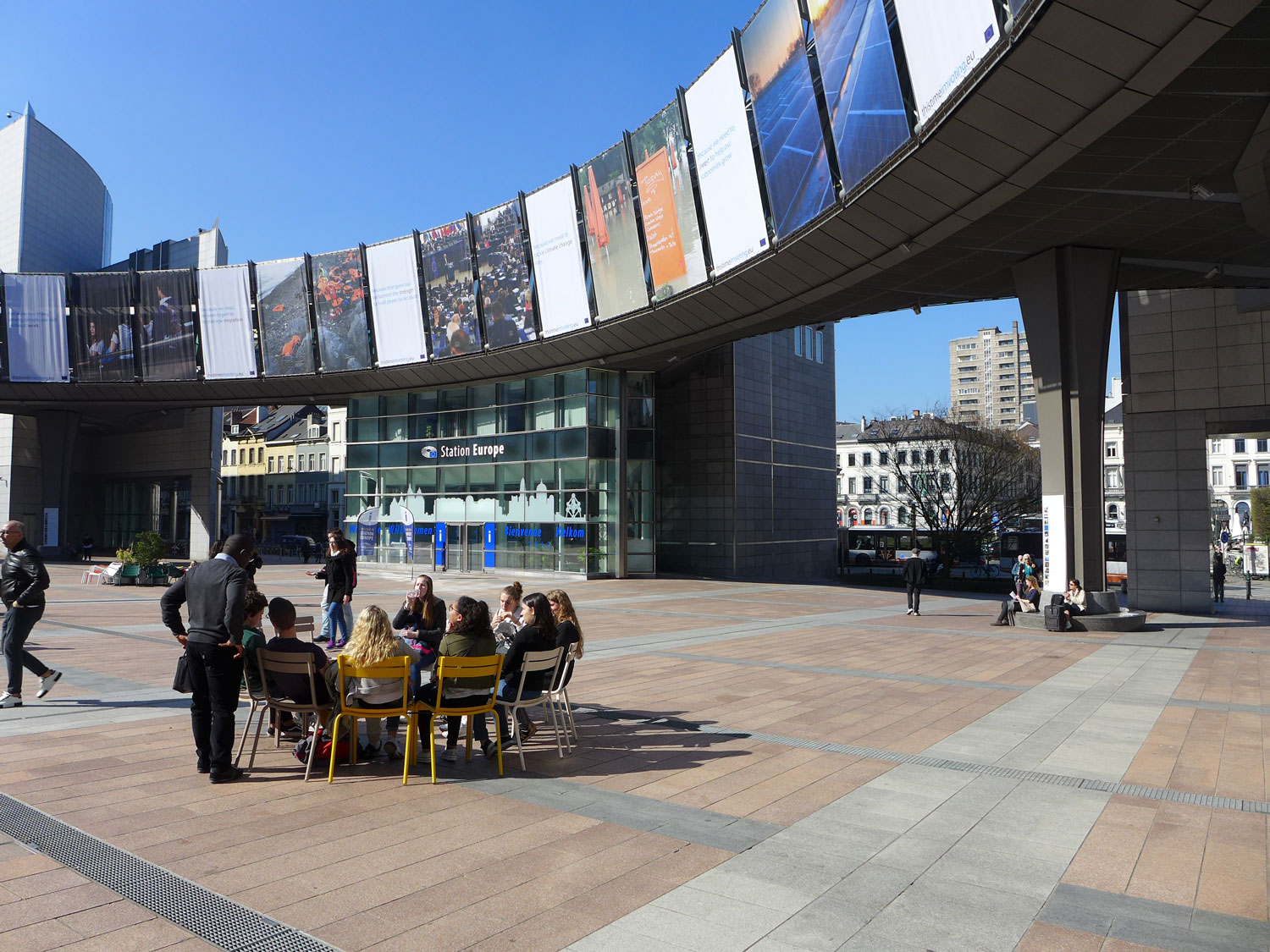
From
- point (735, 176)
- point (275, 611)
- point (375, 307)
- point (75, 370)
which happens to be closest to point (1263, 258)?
point (735, 176)

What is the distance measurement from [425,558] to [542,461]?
8545mm

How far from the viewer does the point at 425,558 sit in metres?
41.2

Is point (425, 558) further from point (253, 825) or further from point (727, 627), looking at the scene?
point (253, 825)

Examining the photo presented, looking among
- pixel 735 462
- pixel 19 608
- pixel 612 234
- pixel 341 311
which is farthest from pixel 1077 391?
pixel 341 311

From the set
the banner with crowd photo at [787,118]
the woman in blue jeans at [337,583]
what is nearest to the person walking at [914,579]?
the banner with crowd photo at [787,118]

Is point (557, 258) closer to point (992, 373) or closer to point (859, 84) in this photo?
point (859, 84)

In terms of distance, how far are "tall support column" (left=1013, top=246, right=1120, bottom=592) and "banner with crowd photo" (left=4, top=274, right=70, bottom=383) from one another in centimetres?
4524

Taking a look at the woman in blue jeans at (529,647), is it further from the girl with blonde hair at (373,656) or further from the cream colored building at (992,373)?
the cream colored building at (992,373)

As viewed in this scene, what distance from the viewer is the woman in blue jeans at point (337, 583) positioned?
1340cm

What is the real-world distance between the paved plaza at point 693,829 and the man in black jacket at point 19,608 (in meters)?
0.50

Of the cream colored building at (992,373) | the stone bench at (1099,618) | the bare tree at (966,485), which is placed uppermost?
the cream colored building at (992,373)

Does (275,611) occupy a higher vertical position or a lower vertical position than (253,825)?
higher

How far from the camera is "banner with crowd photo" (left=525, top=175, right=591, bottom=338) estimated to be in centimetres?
3172

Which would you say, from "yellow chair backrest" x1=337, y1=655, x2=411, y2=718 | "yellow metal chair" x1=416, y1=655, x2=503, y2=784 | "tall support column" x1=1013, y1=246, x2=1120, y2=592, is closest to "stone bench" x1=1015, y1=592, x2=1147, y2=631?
"tall support column" x1=1013, y1=246, x2=1120, y2=592
